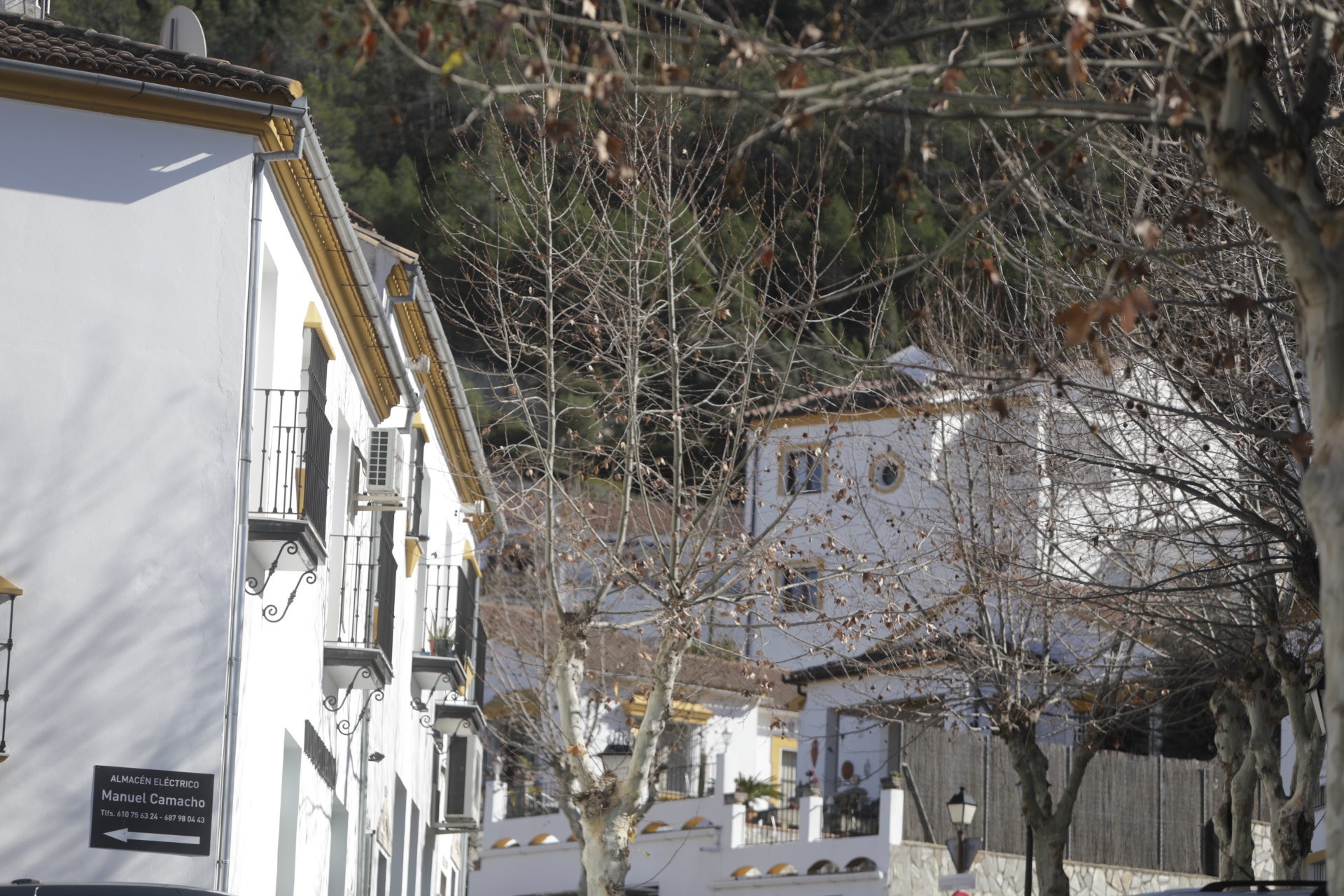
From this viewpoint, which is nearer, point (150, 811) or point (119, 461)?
point (150, 811)

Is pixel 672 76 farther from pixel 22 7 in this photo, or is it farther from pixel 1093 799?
pixel 1093 799

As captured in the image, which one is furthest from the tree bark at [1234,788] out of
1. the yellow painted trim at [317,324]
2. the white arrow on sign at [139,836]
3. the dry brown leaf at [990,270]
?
the dry brown leaf at [990,270]

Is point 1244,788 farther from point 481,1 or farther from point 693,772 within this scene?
point 693,772

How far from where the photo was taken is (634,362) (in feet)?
52.0

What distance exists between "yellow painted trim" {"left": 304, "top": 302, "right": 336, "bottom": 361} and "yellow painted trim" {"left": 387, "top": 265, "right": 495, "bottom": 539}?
7.89 ft

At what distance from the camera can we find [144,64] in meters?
11.7

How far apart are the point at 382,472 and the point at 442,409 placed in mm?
6221

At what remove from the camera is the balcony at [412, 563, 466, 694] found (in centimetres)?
2092

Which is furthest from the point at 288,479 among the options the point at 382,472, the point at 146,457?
the point at 382,472

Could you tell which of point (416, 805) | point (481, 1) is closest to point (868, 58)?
point (481, 1)

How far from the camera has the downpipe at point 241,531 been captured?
1158 centimetres

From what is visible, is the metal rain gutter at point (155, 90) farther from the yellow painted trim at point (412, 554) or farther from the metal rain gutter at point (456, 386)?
the yellow painted trim at point (412, 554)

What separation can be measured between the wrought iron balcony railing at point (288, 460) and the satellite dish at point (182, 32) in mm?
3084

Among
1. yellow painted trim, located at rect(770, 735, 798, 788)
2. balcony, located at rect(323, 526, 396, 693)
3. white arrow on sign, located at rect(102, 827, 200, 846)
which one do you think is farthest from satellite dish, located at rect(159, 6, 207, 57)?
yellow painted trim, located at rect(770, 735, 798, 788)
